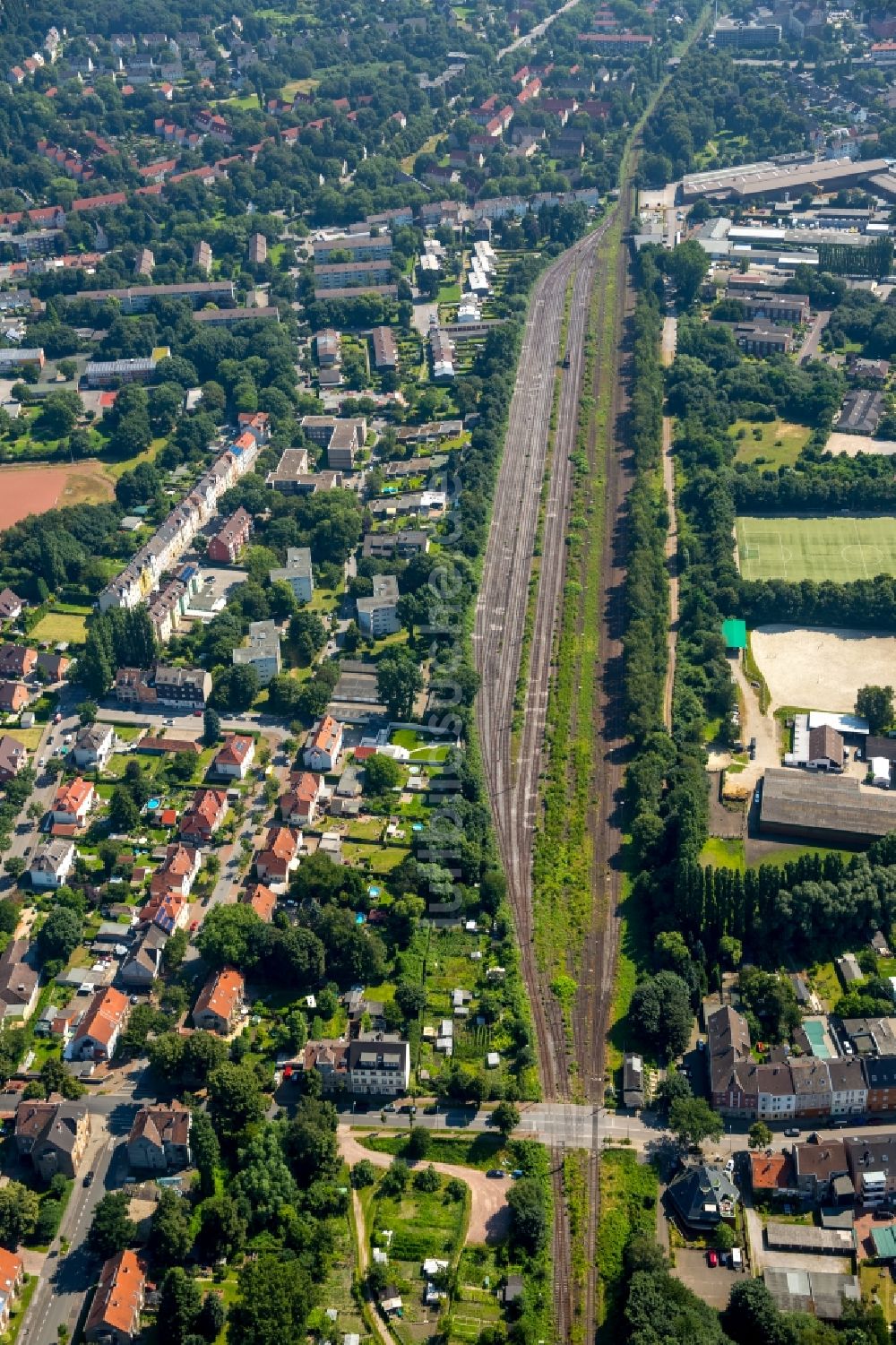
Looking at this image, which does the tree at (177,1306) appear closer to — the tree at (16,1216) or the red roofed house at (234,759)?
the tree at (16,1216)

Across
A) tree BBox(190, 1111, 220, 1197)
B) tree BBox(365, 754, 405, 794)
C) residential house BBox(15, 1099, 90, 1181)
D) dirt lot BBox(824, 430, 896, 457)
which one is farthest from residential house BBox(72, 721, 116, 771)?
dirt lot BBox(824, 430, 896, 457)

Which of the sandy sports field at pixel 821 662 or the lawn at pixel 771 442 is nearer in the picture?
the sandy sports field at pixel 821 662

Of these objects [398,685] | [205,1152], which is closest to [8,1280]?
[205,1152]

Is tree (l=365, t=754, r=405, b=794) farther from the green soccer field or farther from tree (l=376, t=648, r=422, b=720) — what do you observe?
the green soccer field

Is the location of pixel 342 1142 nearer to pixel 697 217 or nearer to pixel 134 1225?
pixel 134 1225

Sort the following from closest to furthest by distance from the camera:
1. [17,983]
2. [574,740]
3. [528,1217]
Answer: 1. [528,1217]
2. [17,983]
3. [574,740]

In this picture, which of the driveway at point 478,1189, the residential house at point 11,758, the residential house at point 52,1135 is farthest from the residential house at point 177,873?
the driveway at point 478,1189

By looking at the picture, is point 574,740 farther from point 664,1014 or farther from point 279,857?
point 664,1014
